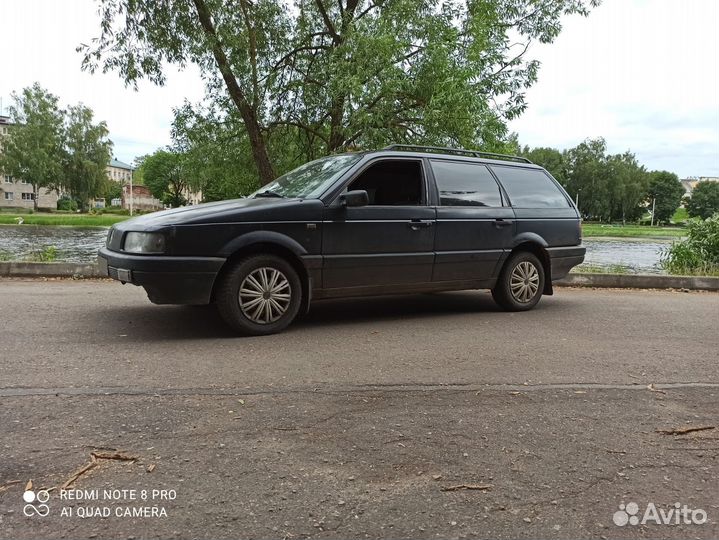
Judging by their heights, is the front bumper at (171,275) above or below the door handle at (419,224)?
below

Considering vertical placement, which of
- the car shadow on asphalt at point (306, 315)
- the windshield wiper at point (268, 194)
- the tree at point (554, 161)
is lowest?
the car shadow on asphalt at point (306, 315)

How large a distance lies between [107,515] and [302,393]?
1547 mm

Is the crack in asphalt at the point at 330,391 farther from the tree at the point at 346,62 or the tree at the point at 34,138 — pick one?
the tree at the point at 34,138

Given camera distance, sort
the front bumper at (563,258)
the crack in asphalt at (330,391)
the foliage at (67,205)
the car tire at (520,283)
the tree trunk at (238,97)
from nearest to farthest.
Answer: the crack in asphalt at (330,391), the car tire at (520,283), the front bumper at (563,258), the tree trunk at (238,97), the foliage at (67,205)

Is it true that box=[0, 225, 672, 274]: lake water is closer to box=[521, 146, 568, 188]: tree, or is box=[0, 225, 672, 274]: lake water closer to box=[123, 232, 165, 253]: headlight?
box=[123, 232, 165, 253]: headlight

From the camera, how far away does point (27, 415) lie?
10.0 feet

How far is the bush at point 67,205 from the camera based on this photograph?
80.9 meters

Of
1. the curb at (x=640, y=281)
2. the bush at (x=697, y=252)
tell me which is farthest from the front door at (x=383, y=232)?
the bush at (x=697, y=252)

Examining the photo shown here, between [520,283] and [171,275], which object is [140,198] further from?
[171,275]

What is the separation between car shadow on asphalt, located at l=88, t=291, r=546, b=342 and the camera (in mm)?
5191


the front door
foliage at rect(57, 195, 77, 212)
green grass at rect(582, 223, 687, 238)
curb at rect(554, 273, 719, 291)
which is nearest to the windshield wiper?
the front door

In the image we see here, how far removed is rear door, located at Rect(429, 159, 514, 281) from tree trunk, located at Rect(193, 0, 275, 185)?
7.46 metres

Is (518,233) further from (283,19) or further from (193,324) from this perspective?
(283,19)

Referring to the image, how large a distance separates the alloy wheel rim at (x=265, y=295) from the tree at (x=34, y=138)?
7190 cm
